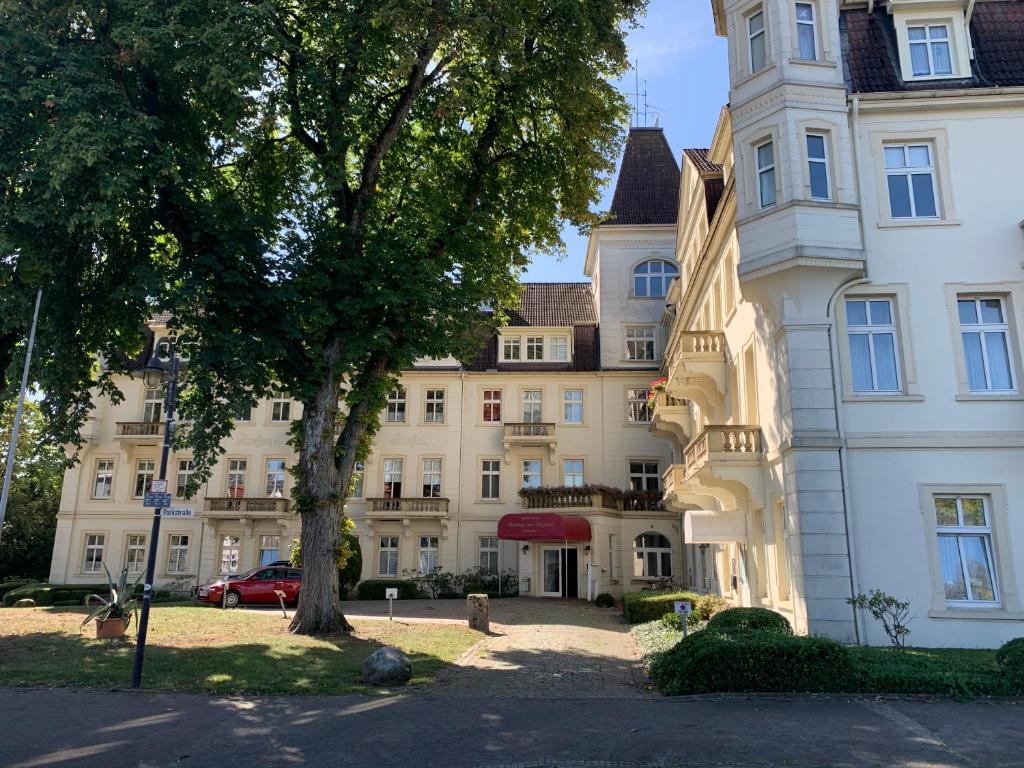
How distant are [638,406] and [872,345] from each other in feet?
70.1

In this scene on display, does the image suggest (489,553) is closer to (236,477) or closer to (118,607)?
(236,477)

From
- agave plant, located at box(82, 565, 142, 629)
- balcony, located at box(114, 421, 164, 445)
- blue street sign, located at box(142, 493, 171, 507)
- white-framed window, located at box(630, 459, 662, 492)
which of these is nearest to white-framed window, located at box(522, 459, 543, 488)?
white-framed window, located at box(630, 459, 662, 492)

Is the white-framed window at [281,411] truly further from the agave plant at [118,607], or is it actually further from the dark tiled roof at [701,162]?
the dark tiled roof at [701,162]

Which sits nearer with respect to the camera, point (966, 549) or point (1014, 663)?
point (1014, 663)

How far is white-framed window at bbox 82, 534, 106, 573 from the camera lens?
37469 mm

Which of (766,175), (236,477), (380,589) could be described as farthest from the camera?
(236,477)

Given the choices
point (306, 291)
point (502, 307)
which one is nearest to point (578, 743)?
point (306, 291)

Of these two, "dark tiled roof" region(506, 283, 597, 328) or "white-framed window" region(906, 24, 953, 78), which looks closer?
"white-framed window" region(906, 24, 953, 78)

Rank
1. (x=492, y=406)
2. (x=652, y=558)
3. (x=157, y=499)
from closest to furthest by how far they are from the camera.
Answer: (x=157, y=499)
(x=652, y=558)
(x=492, y=406)

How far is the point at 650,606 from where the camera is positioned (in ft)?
72.7

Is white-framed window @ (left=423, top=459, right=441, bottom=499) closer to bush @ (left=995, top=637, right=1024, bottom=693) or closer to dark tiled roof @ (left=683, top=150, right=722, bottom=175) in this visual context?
dark tiled roof @ (left=683, top=150, right=722, bottom=175)

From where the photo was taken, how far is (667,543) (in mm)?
34438

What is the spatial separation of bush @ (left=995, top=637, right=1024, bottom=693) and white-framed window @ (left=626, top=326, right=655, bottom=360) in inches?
Answer: 1060

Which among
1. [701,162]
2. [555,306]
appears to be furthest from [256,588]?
[701,162]
